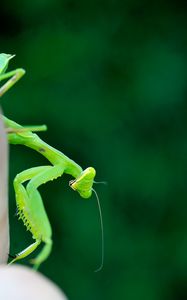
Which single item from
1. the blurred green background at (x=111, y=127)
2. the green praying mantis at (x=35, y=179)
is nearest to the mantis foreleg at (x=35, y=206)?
the green praying mantis at (x=35, y=179)

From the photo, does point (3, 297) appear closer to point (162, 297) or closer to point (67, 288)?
point (67, 288)

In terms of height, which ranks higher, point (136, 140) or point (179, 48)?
point (179, 48)

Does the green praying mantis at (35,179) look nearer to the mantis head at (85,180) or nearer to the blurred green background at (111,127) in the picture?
the mantis head at (85,180)

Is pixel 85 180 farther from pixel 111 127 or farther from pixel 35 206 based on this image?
pixel 111 127

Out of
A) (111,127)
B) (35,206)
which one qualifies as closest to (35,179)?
(35,206)

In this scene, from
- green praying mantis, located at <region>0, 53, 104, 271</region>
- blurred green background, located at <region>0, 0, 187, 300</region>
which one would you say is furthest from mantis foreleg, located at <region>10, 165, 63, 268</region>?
blurred green background, located at <region>0, 0, 187, 300</region>

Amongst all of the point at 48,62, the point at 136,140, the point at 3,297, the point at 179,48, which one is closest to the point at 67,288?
the point at 136,140
